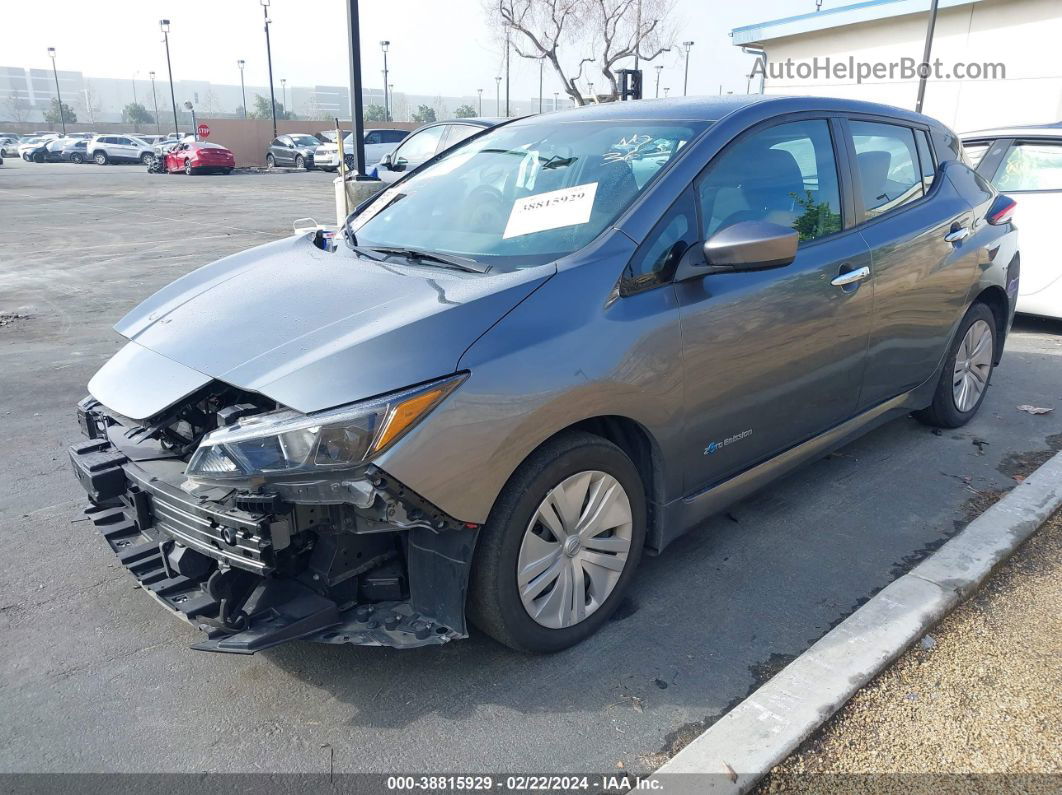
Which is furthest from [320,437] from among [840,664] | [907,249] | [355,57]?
[355,57]

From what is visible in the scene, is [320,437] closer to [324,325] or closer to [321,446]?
[321,446]

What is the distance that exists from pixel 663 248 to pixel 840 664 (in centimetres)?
152

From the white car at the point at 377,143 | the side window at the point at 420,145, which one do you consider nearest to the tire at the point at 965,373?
the side window at the point at 420,145

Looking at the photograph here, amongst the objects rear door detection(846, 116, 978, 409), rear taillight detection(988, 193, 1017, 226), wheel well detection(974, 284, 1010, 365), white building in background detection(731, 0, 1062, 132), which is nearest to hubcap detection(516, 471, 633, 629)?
rear door detection(846, 116, 978, 409)

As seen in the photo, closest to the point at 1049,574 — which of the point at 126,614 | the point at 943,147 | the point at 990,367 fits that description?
the point at 990,367

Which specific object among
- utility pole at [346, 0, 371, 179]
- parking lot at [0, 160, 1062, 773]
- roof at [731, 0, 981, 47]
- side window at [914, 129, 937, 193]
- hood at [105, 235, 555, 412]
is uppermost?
roof at [731, 0, 981, 47]

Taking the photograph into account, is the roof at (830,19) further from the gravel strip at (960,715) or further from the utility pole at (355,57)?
the gravel strip at (960,715)

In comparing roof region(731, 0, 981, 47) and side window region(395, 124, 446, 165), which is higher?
roof region(731, 0, 981, 47)

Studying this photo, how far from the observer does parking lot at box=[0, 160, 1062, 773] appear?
2.46 m

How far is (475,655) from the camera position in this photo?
288 cm

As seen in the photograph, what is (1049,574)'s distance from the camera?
131 inches

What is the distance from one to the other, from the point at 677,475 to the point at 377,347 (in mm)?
1245

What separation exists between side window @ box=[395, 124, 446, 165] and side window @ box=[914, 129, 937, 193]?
10.2m

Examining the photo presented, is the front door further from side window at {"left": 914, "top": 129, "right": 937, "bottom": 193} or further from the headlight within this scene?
the headlight
